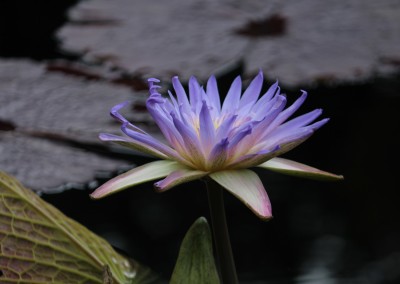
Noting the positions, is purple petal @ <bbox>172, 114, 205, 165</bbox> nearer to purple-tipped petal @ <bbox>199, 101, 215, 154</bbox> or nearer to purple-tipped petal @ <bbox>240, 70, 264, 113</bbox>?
purple-tipped petal @ <bbox>199, 101, 215, 154</bbox>

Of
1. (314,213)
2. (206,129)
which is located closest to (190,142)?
(206,129)

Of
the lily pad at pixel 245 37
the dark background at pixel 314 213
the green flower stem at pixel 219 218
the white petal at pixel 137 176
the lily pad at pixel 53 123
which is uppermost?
the white petal at pixel 137 176

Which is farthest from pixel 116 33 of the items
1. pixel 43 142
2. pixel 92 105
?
pixel 43 142

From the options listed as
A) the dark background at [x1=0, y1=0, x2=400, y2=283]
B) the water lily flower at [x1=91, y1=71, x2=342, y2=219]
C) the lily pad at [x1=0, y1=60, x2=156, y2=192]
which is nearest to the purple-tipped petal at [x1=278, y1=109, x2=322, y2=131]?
the water lily flower at [x1=91, y1=71, x2=342, y2=219]

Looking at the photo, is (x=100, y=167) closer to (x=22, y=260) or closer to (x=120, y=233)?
(x=120, y=233)

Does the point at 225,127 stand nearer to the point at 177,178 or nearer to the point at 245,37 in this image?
the point at 177,178

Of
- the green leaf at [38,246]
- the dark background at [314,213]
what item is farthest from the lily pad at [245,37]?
the green leaf at [38,246]

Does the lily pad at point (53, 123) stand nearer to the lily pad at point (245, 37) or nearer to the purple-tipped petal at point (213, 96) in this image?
the lily pad at point (245, 37)
